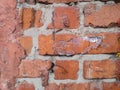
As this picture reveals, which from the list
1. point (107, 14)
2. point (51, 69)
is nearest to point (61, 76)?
point (51, 69)

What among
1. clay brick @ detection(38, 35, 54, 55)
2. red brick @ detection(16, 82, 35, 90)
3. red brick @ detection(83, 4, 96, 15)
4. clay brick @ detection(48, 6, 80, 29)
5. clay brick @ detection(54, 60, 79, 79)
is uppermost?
red brick @ detection(83, 4, 96, 15)

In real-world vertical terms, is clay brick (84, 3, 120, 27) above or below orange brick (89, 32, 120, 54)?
above

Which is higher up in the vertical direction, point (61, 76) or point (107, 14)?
point (107, 14)

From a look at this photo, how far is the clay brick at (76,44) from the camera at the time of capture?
3.28 ft

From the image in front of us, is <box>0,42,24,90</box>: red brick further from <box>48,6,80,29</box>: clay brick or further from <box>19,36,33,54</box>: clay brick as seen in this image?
<box>48,6,80,29</box>: clay brick

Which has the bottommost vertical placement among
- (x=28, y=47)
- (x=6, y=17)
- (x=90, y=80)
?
(x=90, y=80)

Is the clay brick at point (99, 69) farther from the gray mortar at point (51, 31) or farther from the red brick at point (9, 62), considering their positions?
the red brick at point (9, 62)

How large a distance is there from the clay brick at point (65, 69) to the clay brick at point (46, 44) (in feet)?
0.17

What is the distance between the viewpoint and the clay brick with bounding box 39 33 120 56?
3.28 feet

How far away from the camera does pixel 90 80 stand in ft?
3.35

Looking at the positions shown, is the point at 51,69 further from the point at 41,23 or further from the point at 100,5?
the point at 100,5

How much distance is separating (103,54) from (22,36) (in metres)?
0.29

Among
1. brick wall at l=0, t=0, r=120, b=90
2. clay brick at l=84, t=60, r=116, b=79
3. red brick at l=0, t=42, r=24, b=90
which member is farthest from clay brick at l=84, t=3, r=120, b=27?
red brick at l=0, t=42, r=24, b=90

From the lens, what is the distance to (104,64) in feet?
3.33
